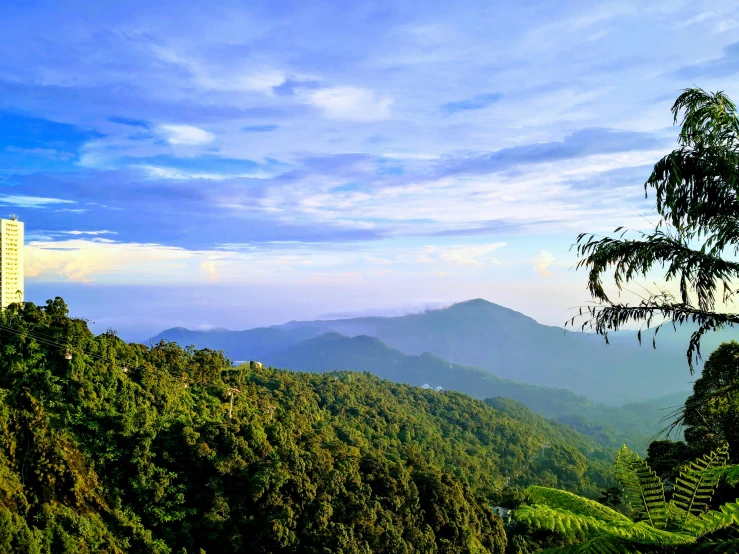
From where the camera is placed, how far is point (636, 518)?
15.4 feet

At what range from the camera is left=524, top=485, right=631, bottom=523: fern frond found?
3.93 metres

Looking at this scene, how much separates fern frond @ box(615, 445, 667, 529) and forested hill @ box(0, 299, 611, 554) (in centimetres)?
1139

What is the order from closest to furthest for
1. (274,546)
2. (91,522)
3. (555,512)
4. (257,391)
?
(555,512) < (91,522) < (274,546) < (257,391)

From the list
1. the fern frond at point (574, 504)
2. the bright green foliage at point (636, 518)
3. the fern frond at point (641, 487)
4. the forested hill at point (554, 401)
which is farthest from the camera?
the forested hill at point (554, 401)

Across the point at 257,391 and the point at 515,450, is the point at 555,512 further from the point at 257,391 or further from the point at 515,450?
the point at 515,450

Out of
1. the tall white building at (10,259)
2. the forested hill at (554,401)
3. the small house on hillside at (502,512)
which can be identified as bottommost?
the forested hill at (554,401)

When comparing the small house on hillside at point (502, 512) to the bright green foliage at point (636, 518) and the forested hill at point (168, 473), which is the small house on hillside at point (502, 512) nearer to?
the forested hill at point (168, 473)

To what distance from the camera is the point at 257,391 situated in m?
32.9

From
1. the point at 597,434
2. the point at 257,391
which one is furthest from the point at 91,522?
the point at 597,434

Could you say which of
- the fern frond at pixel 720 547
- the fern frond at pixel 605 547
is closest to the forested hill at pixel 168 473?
the fern frond at pixel 605 547

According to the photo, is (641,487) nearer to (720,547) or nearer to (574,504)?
(574,504)

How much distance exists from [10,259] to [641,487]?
3262cm

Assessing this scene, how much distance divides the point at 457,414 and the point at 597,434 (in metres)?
42.0

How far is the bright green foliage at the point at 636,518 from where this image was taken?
315 centimetres
